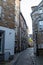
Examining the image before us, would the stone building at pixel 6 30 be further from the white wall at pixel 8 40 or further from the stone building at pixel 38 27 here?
the stone building at pixel 38 27

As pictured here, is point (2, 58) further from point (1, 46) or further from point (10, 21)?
point (10, 21)

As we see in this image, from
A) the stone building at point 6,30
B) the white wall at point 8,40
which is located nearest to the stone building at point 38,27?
the stone building at point 6,30

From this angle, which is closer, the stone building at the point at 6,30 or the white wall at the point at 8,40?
the stone building at the point at 6,30

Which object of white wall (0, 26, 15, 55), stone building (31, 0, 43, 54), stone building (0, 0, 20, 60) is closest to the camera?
stone building (0, 0, 20, 60)

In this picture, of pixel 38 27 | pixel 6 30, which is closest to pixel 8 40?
pixel 6 30

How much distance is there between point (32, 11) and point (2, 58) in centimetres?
1152

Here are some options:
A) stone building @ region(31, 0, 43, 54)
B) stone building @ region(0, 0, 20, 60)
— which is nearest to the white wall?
stone building @ region(0, 0, 20, 60)

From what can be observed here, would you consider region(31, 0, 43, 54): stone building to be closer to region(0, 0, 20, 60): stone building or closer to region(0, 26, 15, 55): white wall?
region(0, 0, 20, 60): stone building

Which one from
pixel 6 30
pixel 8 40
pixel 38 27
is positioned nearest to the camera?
pixel 6 30

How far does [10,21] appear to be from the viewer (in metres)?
26.5

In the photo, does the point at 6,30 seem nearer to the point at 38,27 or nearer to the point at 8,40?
the point at 8,40

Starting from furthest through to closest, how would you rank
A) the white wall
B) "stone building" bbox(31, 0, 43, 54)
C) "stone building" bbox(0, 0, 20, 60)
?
"stone building" bbox(31, 0, 43, 54) < the white wall < "stone building" bbox(0, 0, 20, 60)

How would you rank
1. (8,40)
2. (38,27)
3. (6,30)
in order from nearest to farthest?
(6,30)
(8,40)
(38,27)

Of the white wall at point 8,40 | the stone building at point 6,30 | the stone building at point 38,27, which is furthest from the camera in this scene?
the stone building at point 38,27
